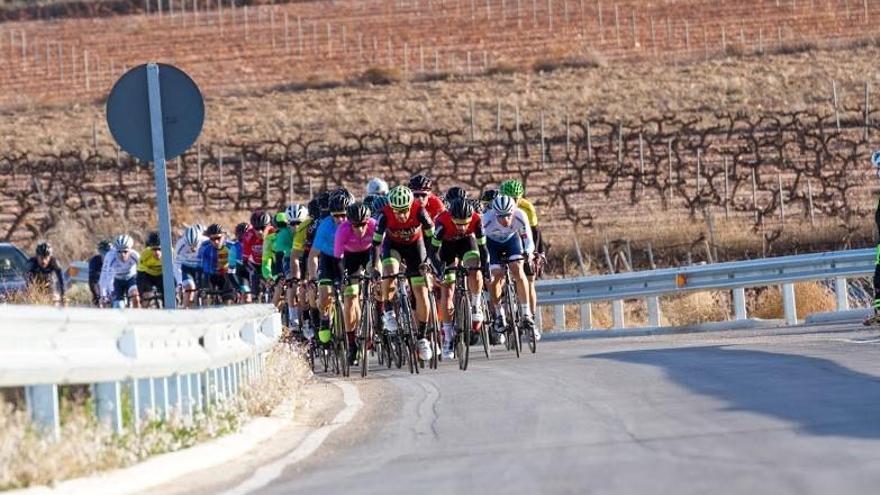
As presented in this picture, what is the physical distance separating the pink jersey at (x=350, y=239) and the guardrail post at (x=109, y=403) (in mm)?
9046

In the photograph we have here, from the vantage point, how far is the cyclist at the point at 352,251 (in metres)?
19.5

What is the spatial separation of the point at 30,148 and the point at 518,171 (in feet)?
68.6

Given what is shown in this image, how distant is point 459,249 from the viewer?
64.2ft

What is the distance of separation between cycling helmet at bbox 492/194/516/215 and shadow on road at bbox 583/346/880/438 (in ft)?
7.63

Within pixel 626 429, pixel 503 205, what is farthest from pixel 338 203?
pixel 626 429

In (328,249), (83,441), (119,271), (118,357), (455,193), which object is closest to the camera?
(83,441)

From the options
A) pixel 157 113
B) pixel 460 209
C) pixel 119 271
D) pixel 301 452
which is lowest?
pixel 301 452

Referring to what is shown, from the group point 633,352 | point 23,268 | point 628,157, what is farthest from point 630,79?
point 633,352

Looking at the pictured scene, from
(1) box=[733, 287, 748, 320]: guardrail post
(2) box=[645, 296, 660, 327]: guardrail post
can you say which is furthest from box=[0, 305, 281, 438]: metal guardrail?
(2) box=[645, 296, 660, 327]: guardrail post

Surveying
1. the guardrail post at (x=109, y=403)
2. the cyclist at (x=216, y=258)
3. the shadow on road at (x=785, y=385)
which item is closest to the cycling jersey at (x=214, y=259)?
the cyclist at (x=216, y=258)

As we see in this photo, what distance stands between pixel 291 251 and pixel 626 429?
12033 mm

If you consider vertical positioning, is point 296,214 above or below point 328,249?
above

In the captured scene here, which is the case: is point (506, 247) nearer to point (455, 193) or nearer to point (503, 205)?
point (503, 205)

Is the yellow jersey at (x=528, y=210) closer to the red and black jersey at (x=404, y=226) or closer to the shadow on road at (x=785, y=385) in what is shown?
the red and black jersey at (x=404, y=226)
